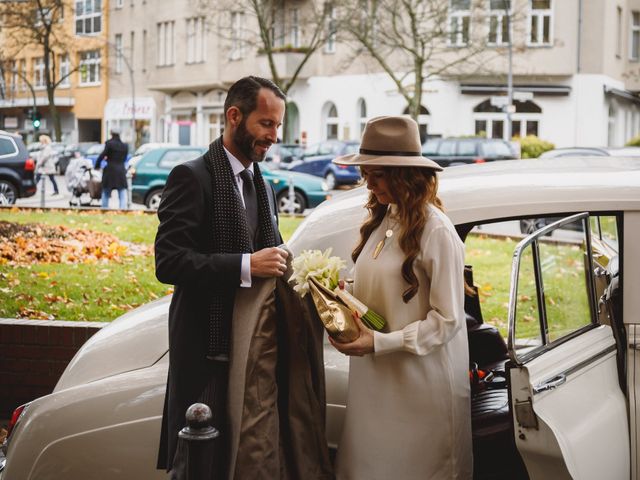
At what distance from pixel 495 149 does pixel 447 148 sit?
1630mm

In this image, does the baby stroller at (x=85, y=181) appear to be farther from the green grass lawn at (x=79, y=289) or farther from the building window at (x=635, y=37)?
the building window at (x=635, y=37)

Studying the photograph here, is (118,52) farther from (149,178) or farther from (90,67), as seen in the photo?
(149,178)

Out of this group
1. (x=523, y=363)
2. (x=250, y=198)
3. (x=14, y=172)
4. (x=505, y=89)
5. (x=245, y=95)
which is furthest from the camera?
(x=505, y=89)

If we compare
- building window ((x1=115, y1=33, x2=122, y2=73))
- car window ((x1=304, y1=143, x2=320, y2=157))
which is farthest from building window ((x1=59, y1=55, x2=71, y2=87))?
car window ((x1=304, y1=143, x2=320, y2=157))

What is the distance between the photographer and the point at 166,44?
6116 cm

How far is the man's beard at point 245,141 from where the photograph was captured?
3.63 metres

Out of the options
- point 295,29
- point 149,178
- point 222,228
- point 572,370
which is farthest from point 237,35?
point 572,370

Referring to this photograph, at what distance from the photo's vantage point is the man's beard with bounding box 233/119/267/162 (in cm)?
363

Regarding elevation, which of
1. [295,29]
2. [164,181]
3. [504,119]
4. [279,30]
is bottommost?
[164,181]

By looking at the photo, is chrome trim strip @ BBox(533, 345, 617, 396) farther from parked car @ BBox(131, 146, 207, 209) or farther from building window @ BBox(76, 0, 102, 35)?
building window @ BBox(76, 0, 102, 35)

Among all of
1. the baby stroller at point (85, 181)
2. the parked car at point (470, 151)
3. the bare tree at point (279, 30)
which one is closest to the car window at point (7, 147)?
the baby stroller at point (85, 181)

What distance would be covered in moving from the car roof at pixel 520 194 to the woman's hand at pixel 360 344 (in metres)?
0.48

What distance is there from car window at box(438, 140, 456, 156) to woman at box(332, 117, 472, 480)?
98.1ft

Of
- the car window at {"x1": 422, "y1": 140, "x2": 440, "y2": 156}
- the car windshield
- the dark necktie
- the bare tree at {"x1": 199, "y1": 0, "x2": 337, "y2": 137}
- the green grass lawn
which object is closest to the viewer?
the dark necktie
